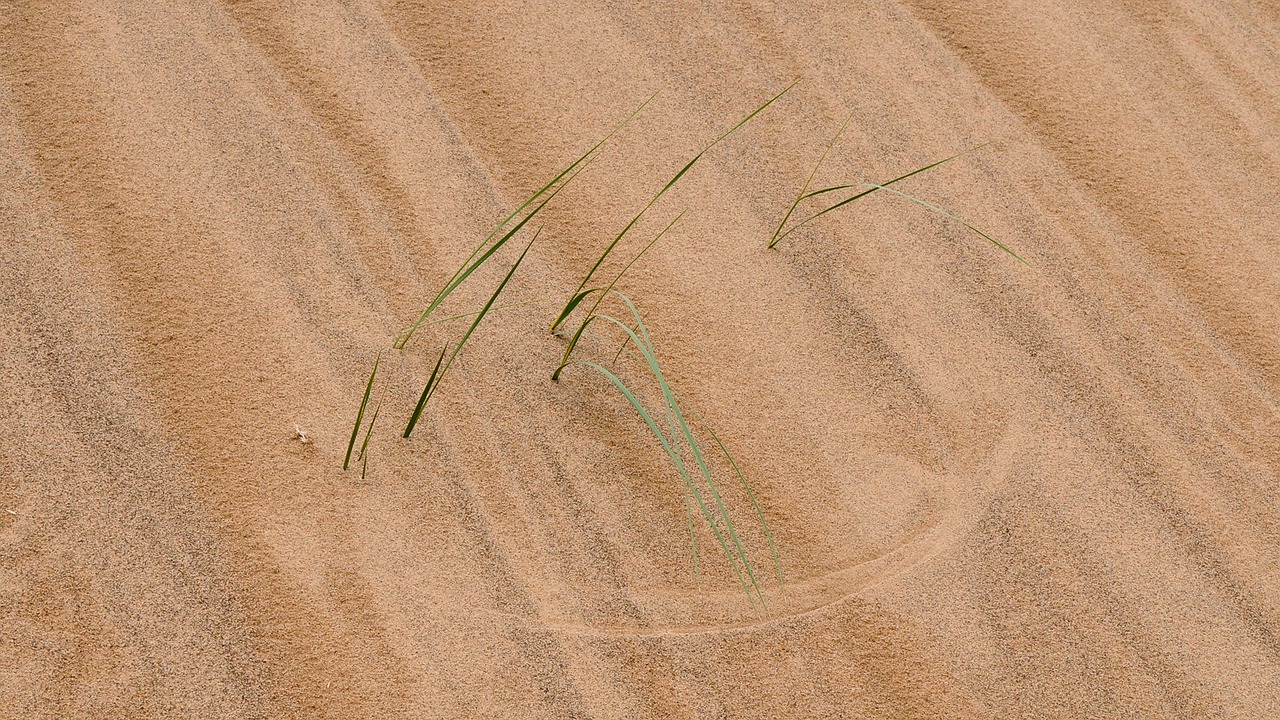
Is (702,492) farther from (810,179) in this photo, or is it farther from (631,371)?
(810,179)

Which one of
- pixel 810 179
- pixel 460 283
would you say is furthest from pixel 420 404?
pixel 810 179

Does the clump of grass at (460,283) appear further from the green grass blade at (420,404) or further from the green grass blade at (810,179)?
the green grass blade at (810,179)

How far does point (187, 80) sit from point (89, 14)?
0.65ft

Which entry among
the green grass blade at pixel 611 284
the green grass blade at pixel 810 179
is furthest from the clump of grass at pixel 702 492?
the green grass blade at pixel 810 179

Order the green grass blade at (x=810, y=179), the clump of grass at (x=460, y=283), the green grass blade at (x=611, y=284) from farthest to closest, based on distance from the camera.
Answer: the green grass blade at (x=810, y=179)
the green grass blade at (x=611, y=284)
the clump of grass at (x=460, y=283)

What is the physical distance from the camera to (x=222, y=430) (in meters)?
1.27

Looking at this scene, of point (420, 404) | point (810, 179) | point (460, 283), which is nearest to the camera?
point (420, 404)

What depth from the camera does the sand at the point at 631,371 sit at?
3.85ft

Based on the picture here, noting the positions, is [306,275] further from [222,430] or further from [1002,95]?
[1002,95]

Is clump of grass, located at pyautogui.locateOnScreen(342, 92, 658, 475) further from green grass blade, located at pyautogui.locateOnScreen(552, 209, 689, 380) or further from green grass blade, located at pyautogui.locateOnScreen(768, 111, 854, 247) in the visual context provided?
green grass blade, located at pyautogui.locateOnScreen(768, 111, 854, 247)

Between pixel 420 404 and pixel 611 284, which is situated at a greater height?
pixel 420 404

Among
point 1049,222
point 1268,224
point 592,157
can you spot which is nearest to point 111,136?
point 592,157

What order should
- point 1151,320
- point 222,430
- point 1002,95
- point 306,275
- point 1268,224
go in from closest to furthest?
point 222,430, point 306,275, point 1151,320, point 1268,224, point 1002,95

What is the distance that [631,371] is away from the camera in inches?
56.7
